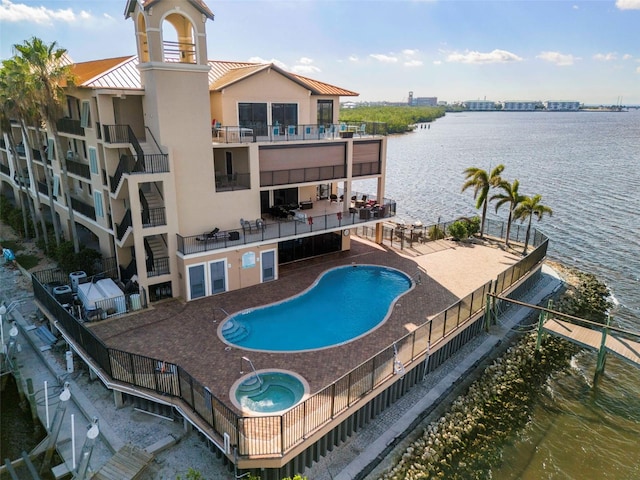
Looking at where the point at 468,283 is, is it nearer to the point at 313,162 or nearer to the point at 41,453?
the point at 313,162

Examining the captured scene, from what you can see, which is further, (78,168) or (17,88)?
(78,168)

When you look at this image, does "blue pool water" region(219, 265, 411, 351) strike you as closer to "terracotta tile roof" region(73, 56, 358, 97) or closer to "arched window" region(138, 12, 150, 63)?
"terracotta tile roof" region(73, 56, 358, 97)

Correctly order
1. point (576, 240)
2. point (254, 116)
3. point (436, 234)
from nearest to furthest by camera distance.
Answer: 1. point (254, 116)
2. point (436, 234)
3. point (576, 240)

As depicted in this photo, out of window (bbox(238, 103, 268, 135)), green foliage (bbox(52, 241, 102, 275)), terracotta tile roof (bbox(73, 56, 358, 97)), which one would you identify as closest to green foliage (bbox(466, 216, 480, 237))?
terracotta tile roof (bbox(73, 56, 358, 97))

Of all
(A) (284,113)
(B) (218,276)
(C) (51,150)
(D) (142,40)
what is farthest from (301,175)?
(C) (51,150)

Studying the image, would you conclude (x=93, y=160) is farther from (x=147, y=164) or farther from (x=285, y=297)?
(x=285, y=297)

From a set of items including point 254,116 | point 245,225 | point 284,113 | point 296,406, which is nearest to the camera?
point 296,406

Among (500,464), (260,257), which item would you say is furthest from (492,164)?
(500,464)
